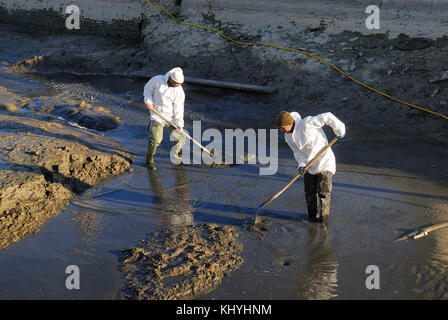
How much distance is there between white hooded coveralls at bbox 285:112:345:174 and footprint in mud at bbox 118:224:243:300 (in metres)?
1.28

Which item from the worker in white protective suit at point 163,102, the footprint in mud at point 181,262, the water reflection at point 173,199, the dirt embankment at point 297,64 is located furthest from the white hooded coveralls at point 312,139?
the dirt embankment at point 297,64

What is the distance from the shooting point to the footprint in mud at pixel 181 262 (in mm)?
4617

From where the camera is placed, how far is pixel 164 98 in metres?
7.43

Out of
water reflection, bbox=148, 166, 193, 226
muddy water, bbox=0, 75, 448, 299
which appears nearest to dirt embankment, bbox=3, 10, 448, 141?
muddy water, bbox=0, 75, 448, 299

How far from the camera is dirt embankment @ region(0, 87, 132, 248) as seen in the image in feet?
19.7

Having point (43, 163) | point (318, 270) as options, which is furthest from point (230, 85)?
point (318, 270)

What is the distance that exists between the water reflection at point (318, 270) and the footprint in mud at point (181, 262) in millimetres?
748

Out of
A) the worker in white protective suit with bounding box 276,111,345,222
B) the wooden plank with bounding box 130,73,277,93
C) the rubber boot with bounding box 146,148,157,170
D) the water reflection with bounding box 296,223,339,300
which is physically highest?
the wooden plank with bounding box 130,73,277,93

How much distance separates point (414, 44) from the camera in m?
10.1

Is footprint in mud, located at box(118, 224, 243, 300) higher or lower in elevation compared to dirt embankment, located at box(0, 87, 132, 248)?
lower

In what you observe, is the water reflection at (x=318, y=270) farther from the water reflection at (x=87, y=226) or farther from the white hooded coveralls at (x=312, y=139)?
the water reflection at (x=87, y=226)

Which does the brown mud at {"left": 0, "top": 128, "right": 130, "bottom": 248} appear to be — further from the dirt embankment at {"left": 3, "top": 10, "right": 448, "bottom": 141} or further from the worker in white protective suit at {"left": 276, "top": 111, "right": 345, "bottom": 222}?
the dirt embankment at {"left": 3, "top": 10, "right": 448, "bottom": 141}

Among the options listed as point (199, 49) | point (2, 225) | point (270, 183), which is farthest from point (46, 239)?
point (199, 49)

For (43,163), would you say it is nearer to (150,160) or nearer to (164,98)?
(150,160)
